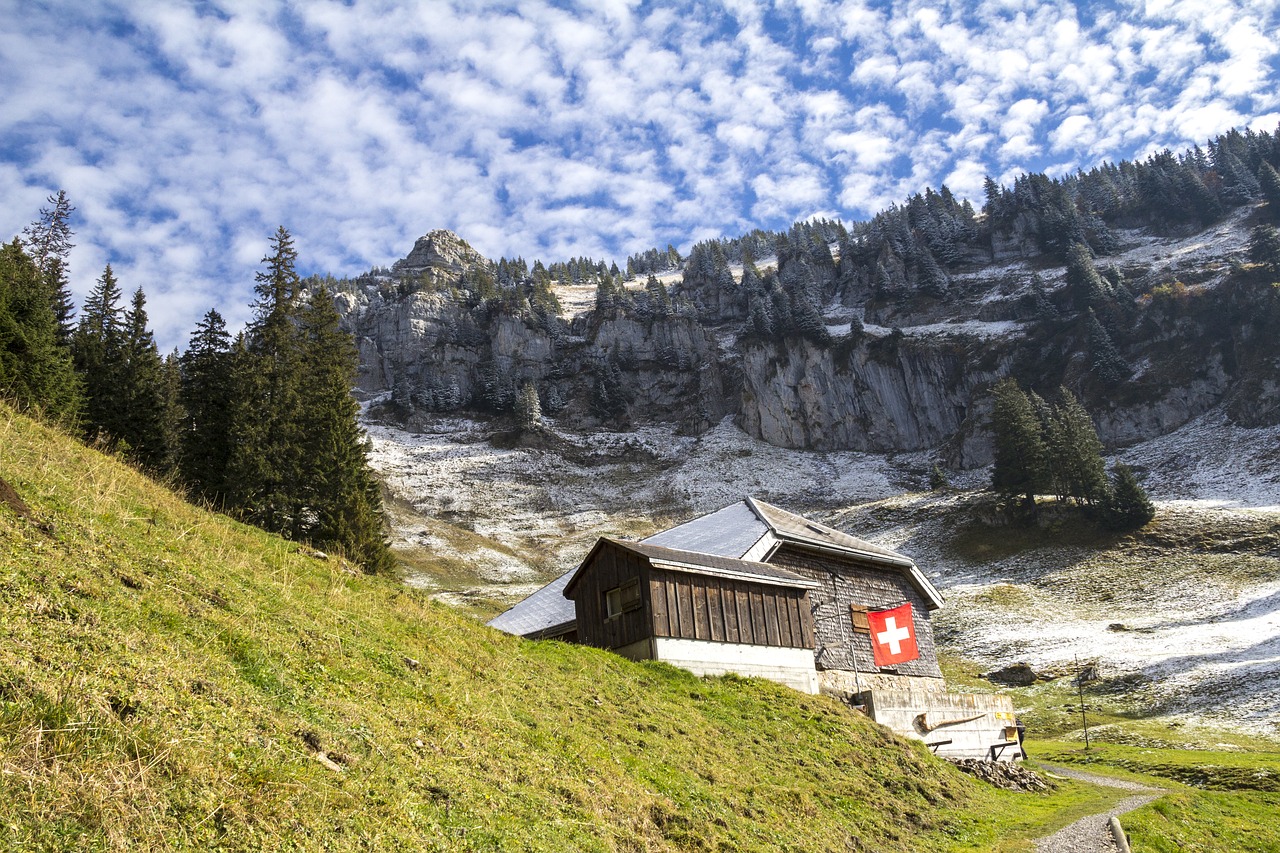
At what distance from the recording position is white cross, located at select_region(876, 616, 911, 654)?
25531 mm

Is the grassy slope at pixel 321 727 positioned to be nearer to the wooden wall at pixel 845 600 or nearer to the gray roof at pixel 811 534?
the wooden wall at pixel 845 600

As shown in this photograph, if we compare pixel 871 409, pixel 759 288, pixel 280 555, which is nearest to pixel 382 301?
pixel 759 288

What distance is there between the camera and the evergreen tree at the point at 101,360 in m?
33.5

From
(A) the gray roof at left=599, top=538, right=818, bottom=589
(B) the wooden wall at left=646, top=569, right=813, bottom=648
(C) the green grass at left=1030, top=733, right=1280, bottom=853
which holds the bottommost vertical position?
(C) the green grass at left=1030, top=733, right=1280, bottom=853

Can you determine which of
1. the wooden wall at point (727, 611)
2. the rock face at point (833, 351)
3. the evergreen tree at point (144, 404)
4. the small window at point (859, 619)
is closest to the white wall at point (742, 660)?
the wooden wall at point (727, 611)

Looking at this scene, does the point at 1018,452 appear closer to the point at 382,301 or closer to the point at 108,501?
the point at 108,501

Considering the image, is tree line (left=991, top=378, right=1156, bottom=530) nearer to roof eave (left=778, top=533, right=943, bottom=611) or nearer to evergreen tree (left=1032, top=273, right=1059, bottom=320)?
roof eave (left=778, top=533, right=943, bottom=611)

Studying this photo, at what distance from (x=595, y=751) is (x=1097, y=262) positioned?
12535 cm

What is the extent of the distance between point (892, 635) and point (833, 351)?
297 feet

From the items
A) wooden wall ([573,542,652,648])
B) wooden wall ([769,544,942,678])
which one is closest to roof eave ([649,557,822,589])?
wooden wall ([573,542,652,648])

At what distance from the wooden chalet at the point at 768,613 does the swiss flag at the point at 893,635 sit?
0.75 ft

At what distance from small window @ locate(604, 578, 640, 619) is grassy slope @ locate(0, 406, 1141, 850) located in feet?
10.6

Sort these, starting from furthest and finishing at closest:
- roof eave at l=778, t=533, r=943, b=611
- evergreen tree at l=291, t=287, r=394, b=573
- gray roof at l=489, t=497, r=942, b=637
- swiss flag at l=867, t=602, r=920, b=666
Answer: evergreen tree at l=291, t=287, r=394, b=573 < swiss flag at l=867, t=602, r=920, b=666 < roof eave at l=778, t=533, r=943, b=611 < gray roof at l=489, t=497, r=942, b=637

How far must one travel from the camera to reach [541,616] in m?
26.8
